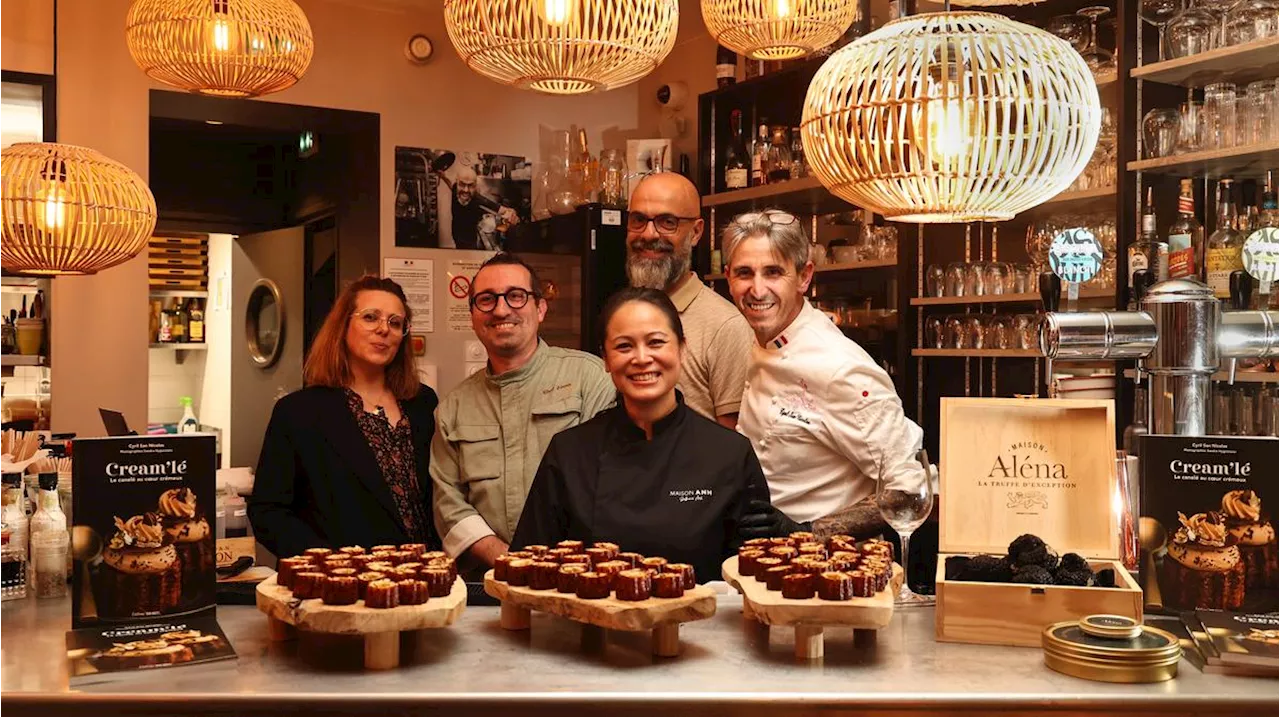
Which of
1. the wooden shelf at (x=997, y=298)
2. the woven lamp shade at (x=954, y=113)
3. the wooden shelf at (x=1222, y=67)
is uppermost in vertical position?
the wooden shelf at (x=1222, y=67)

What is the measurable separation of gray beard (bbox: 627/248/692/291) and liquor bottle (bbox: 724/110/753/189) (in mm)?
1817

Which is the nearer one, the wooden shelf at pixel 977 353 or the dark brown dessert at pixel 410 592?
the dark brown dessert at pixel 410 592

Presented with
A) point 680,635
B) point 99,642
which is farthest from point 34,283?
point 680,635

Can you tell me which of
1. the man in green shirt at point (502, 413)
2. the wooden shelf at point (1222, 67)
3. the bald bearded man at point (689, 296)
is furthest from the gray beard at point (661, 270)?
the wooden shelf at point (1222, 67)

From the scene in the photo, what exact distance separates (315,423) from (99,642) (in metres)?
1.22

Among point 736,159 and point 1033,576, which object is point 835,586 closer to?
point 1033,576

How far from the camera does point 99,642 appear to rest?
1.75m

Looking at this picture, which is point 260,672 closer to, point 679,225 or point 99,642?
point 99,642

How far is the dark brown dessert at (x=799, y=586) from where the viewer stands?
1.68 m

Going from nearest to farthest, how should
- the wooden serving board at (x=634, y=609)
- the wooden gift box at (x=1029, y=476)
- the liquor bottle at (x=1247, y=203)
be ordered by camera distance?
the wooden serving board at (x=634, y=609) → the wooden gift box at (x=1029, y=476) → the liquor bottle at (x=1247, y=203)

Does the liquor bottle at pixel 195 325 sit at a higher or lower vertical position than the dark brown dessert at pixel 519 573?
higher

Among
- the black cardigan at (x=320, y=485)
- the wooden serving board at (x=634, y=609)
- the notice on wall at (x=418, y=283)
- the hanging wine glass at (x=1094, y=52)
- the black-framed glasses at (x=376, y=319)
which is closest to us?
the wooden serving board at (x=634, y=609)

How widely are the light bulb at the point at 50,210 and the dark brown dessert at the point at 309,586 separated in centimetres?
235

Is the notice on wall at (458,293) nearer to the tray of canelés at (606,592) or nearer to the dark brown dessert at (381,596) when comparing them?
the tray of canelés at (606,592)
